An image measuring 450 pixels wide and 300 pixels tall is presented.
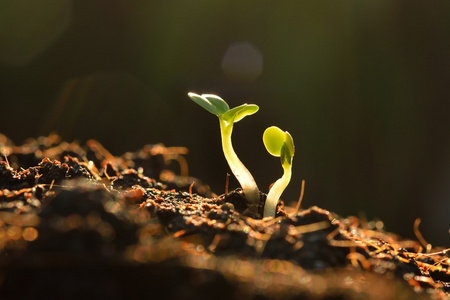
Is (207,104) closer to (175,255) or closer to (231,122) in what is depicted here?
(231,122)

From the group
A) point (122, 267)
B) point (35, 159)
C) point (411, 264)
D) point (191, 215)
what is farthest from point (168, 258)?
point (35, 159)

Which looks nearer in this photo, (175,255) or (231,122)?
(175,255)

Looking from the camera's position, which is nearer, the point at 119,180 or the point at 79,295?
the point at 79,295

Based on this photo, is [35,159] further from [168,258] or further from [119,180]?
A: [168,258]

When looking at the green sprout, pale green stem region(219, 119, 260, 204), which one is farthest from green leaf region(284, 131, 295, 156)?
pale green stem region(219, 119, 260, 204)

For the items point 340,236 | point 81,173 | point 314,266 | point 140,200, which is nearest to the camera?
point 314,266

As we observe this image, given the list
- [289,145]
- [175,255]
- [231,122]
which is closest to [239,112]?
[231,122]
